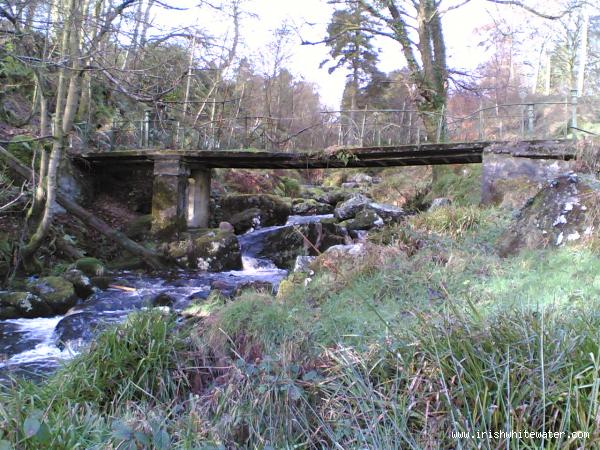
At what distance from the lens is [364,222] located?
1545 centimetres

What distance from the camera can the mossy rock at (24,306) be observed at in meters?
8.09

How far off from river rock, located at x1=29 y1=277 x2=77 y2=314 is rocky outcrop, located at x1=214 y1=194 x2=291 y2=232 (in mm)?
8873

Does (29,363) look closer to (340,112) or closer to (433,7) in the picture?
(340,112)

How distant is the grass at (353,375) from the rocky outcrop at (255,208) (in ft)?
41.7

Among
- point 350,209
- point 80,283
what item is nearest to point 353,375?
point 80,283

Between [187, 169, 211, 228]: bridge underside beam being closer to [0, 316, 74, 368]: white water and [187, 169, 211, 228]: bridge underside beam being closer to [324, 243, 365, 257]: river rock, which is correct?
[0, 316, 74, 368]: white water

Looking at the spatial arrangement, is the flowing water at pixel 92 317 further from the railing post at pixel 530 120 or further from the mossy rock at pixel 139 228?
the railing post at pixel 530 120

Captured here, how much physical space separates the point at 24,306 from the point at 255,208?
1050 centimetres

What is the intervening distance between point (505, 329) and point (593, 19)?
99.9ft

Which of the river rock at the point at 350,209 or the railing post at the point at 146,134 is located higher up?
the railing post at the point at 146,134

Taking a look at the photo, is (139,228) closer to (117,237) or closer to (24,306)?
(117,237)

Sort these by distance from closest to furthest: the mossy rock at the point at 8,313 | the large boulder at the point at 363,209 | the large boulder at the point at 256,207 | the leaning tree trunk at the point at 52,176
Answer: the mossy rock at the point at 8,313, the leaning tree trunk at the point at 52,176, the large boulder at the point at 363,209, the large boulder at the point at 256,207

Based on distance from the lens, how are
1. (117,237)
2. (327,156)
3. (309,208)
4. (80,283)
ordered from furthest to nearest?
(309,208)
(327,156)
(117,237)
(80,283)

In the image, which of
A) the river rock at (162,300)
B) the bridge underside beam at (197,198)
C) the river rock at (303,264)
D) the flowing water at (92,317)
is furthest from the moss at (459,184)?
the river rock at (162,300)
